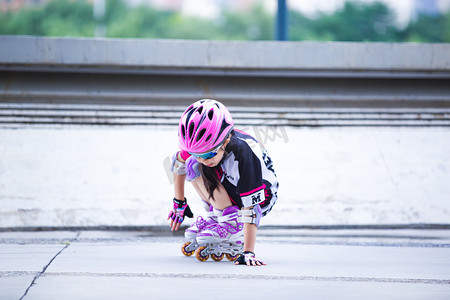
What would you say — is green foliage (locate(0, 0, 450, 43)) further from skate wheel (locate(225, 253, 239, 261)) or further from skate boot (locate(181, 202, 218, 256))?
skate wheel (locate(225, 253, 239, 261))

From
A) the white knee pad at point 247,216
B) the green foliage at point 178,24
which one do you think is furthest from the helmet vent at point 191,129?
the green foliage at point 178,24

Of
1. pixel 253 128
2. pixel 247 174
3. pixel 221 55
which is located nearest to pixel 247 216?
pixel 247 174

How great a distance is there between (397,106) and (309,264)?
168 inches

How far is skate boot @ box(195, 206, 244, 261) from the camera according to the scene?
168 inches

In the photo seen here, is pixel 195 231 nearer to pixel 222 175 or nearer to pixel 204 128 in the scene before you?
pixel 222 175

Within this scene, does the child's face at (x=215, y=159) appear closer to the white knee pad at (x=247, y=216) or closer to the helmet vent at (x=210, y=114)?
the helmet vent at (x=210, y=114)

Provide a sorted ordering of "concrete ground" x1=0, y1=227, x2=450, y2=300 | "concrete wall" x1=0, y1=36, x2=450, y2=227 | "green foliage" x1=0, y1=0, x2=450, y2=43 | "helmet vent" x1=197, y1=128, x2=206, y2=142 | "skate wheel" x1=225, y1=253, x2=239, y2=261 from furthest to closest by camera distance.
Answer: "green foliage" x1=0, y1=0, x2=450, y2=43
"concrete wall" x1=0, y1=36, x2=450, y2=227
"skate wheel" x1=225, y1=253, x2=239, y2=261
"helmet vent" x1=197, y1=128, x2=206, y2=142
"concrete ground" x1=0, y1=227, x2=450, y2=300

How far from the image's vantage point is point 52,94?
7.54 meters

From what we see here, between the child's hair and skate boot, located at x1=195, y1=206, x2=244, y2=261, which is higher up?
the child's hair

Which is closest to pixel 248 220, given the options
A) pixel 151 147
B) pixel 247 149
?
pixel 247 149

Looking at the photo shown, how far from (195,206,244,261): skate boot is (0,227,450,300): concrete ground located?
3.6 inches

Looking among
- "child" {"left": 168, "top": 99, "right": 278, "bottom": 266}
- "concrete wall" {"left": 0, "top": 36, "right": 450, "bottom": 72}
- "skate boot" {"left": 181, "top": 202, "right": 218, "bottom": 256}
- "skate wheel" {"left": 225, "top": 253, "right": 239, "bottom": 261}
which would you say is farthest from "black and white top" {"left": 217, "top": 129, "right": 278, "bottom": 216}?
"concrete wall" {"left": 0, "top": 36, "right": 450, "bottom": 72}

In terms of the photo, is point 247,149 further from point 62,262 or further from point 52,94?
point 52,94

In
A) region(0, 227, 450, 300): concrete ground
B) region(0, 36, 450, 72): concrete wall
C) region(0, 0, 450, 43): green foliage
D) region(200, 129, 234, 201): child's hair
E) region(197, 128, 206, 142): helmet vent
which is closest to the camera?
region(0, 227, 450, 300): concrete ground
